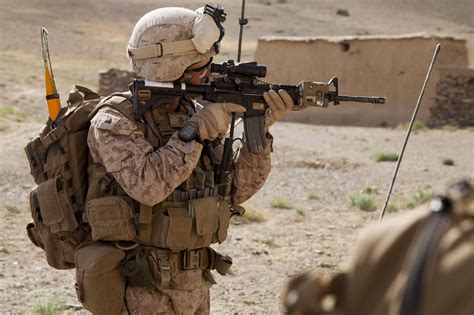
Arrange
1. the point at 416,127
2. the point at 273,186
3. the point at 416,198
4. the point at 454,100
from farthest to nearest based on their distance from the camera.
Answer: the point at 454,100
the point at 416,127
the point at 273,186
the point at 416,198

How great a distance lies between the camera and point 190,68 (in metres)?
3.50

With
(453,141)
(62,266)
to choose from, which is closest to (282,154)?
(453,141)

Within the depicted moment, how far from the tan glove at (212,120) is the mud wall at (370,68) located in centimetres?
1397

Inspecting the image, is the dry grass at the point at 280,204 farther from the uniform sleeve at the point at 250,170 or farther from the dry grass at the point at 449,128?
the dry grass at the point at 449,128

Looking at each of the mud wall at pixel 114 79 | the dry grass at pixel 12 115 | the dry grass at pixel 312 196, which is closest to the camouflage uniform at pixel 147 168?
the dry grass at pixel 312 196

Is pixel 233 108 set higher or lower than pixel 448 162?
higher

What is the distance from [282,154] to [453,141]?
3507mm

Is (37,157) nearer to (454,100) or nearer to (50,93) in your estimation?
(50,93)

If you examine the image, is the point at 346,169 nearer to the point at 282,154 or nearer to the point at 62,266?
the point at 282,154

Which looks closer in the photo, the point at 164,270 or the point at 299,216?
the point at 164,270

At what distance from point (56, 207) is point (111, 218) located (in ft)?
0.78

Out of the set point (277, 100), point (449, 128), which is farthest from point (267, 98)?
point (449, 128)

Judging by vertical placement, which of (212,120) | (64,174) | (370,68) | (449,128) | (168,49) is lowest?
(449,128)

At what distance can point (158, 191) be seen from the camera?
3.17 meters
